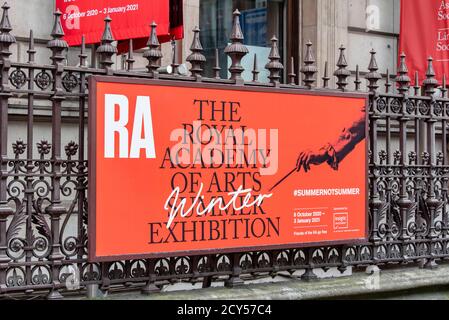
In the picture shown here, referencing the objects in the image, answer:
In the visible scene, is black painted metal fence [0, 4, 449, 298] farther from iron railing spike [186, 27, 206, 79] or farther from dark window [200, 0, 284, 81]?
dark window [200, 0, 284, 81]

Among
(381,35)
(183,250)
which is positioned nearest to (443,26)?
(381,35)

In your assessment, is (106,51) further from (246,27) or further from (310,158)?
(246,27)

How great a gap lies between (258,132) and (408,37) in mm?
6689

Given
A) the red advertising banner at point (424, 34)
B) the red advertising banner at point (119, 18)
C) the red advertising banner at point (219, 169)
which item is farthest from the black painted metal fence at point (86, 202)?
the red advertising banner at point (424, 34)

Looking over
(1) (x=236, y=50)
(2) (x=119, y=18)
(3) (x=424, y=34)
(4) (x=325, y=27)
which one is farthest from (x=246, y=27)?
(1) (x=236, y=50)

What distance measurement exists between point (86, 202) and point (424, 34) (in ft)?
25.8

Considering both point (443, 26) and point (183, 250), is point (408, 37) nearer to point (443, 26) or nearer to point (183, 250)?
point (443, 26)

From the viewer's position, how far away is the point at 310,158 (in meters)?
6.14

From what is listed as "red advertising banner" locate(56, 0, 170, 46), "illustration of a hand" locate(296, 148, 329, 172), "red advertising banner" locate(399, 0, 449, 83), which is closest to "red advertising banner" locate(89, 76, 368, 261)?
"illustration of a hand" locate(296, 148, 329, 172)

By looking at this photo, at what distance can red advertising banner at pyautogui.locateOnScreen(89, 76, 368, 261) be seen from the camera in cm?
527

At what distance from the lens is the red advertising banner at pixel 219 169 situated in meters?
5.27

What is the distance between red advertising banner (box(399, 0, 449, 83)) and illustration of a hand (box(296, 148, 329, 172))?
5642mm

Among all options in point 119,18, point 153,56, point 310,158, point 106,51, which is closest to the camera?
point 106,51

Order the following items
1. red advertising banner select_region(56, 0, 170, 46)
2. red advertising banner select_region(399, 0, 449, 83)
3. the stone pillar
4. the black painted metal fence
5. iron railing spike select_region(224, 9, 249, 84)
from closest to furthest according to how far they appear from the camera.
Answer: the black painted metal fence, iron railing spike select_region(224, 9, 249, 84), red advertising banner select_region(56, 0, 170, 46), red advertising banner select_region(399, 0, 449, 83), the stone pillar
